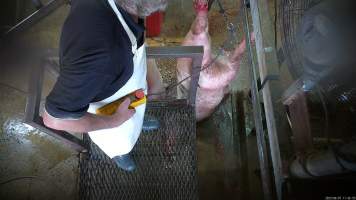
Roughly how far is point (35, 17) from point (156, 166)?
6.99 feet

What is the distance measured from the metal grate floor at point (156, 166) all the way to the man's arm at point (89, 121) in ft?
2.51

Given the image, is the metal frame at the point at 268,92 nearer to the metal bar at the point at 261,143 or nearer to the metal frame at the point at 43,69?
the metal bar at the point at 261,143

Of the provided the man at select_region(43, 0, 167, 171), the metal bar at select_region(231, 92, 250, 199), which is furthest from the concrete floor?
the man at select_region(43, 0, 167, 171)

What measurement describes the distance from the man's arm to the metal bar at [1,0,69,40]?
6.86 feet

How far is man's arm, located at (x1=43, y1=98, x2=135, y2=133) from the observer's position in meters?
1.54

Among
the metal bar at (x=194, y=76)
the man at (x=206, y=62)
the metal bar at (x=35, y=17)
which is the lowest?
the metal bar at (x=194, y=76)

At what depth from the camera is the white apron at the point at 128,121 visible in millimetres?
1783

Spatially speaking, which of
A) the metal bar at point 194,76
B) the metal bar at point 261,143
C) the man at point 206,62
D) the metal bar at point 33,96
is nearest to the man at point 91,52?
the metal bar at point 33,96

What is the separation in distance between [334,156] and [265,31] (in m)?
0.96

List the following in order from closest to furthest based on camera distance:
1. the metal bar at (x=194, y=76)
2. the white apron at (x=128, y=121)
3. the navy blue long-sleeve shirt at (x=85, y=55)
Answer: the navy blue long-sleeve shirt at (x=85, y=55) < the white apron at (x=128, y=121) < the metal bar at (x=194, y=76)

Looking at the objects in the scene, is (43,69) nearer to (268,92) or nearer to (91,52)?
(91,52)

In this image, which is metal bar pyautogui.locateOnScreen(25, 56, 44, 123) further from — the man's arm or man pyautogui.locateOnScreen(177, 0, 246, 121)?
man pyautogui.locateOnScreen(177, 0, 246, 121)

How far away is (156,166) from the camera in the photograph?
2562 mm

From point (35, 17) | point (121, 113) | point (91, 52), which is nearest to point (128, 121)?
point (121, 113)
